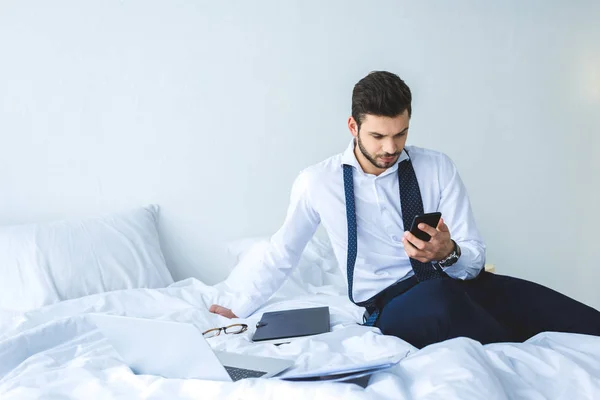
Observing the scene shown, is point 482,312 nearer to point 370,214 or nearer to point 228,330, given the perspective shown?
point 370,214

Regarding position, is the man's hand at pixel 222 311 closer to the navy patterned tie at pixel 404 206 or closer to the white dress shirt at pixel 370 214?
the white dress shirt at pixel 370 214

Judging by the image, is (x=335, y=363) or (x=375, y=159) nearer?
(x=335, y=363)

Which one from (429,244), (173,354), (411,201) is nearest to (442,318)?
(429,244)

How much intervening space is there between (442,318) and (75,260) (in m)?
1.36

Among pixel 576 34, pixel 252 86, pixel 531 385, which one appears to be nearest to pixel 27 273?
pixel 252 86

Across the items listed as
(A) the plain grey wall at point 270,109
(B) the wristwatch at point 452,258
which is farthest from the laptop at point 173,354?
(A) the plain grey wall at point 270,109

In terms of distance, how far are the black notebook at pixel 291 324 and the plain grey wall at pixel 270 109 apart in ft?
3.01

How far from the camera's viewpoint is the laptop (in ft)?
3.43

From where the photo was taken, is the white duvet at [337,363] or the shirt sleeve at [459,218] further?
the shirt sleeve at [459,218]

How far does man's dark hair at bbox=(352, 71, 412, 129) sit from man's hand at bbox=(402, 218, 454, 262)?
1.32 ft

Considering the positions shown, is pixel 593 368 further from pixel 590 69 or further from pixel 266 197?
pixel 590 69

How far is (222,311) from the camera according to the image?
192 cm

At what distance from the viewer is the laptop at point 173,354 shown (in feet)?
3.43

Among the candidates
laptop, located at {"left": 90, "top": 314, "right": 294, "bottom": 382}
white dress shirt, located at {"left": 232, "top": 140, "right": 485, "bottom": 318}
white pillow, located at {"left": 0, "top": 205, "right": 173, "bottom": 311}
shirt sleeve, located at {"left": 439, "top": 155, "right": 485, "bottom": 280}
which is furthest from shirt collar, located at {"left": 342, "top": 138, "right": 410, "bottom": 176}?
white pillow, located at {"left": 0, "top": 205, "right": 173, "bottom": 311}
